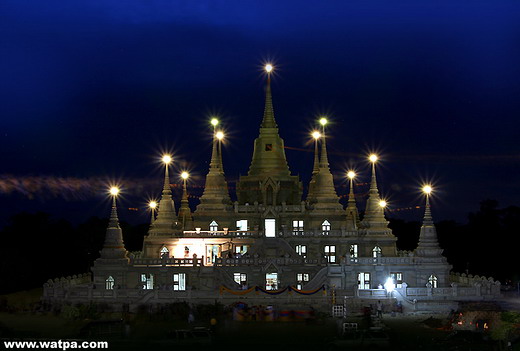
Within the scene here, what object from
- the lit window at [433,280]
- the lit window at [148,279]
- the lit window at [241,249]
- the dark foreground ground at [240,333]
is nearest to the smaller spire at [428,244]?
the lit window at [433,280]

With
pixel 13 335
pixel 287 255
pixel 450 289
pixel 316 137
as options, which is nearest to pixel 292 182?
pixel 316 137

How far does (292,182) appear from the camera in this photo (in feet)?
307

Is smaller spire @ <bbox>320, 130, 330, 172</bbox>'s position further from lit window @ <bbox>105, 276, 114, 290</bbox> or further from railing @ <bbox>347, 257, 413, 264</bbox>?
lit window @ <bbox>105, 276, 114, 290</bbox>

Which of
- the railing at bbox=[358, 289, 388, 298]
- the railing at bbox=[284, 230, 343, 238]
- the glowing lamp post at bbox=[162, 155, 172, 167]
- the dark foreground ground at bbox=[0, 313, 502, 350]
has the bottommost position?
the dark foreground ground at bbox=[0, 313, 502, 350]

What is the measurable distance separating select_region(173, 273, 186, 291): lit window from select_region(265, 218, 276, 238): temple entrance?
11.6 meters

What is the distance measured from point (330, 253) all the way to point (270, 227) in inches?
253

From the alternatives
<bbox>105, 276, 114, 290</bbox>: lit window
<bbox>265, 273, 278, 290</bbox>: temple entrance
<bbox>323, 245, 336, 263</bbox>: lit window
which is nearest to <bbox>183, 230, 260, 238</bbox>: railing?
<bbox>323, 245, 336, 263</bbox>: lit window

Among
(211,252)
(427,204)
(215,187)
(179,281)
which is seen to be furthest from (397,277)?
(215,187)

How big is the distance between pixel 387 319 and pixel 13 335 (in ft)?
86.8

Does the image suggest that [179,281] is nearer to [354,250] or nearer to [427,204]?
[354,250]

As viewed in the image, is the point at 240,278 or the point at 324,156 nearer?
the point at 240,278

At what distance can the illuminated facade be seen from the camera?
74.4 metres

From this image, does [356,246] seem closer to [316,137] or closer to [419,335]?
[316,137]

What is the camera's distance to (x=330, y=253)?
282ft
